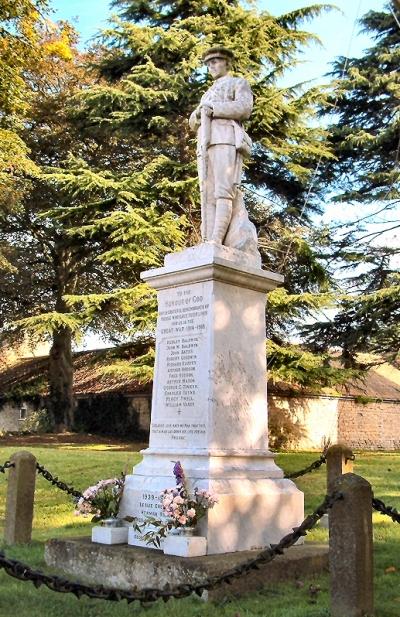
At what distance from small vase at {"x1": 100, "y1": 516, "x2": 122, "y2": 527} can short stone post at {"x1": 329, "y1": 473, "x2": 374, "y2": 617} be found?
2423mm

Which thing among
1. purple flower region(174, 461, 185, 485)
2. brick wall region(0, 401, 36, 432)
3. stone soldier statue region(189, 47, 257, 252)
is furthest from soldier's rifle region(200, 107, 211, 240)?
brick wall region(0, 401, 36, 432)

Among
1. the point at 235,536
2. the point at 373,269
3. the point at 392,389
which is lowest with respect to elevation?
the point at 235,536

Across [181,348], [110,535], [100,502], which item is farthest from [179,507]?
[181,348]

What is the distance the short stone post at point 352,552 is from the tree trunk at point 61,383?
85.8 feet

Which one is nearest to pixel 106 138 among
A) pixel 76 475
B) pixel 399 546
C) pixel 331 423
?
pixel 331 423

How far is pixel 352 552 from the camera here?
5.00 meters

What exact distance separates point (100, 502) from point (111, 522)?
0.71ft

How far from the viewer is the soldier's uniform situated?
25.2 feet

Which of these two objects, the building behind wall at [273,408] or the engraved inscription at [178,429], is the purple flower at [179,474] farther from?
the building behind wall at [273,408]

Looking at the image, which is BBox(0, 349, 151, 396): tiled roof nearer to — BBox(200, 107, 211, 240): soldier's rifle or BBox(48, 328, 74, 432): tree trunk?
BBox(48, 328, 74, 432): tree trunk

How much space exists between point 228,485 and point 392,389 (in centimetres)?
3460

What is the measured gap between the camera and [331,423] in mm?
32781

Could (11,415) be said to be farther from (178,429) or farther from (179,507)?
(179,507)

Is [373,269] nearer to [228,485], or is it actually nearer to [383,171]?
[383,171]
